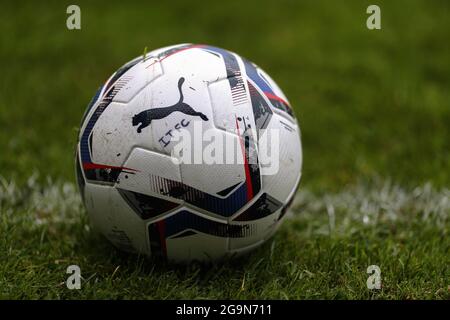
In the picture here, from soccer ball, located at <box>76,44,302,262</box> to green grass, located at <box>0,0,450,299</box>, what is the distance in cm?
25

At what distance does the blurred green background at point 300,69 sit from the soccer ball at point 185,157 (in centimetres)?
133

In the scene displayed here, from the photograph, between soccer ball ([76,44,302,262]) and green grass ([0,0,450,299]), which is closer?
soccer ball ([76,44,302,262])

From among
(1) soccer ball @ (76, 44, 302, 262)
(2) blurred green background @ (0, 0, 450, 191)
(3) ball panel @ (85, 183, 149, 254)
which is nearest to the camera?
(1) soccer ball @ (76, 44, 302, 262)

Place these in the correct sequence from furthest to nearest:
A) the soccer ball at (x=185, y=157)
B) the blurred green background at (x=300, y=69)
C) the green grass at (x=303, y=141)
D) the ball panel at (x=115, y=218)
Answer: the blurred green background at (x=300, y=69)
the green grass at (x=303, y=141)
the ball panel at (x=115, y=218)
the soccer ball at (x=185, y=157)

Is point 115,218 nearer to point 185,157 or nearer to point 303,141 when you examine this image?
point 185,157

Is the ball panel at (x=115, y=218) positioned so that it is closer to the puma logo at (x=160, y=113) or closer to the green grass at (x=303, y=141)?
the green grass at (x=303, y=141)

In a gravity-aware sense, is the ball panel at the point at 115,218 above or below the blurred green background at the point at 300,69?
below

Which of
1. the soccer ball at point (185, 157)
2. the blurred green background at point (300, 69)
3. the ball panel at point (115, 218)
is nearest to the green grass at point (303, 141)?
the blurred green background at point (300, 69)

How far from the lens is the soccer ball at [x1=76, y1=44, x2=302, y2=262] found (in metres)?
2.84

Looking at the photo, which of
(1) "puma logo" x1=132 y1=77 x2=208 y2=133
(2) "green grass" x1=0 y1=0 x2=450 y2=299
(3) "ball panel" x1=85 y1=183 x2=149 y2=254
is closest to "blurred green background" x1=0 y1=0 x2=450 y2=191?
(2) "green grass" x1=0 y1=0 x2=450 y2=299

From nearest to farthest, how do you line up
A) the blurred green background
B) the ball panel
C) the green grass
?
the ball panel
the green grass
the blurred green background

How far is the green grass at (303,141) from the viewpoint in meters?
3.13

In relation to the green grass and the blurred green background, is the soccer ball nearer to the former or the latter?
the green grass

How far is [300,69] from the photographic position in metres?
6.41
